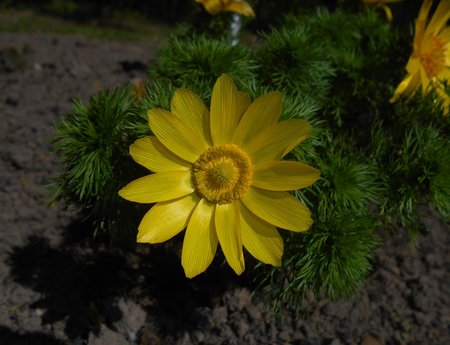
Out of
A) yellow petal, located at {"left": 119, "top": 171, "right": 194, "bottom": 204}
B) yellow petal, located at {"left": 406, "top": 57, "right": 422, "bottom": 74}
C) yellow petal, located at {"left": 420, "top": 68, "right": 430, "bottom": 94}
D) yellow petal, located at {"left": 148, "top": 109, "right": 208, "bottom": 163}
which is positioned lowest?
yellow petal, located at {"left": 119, "top": 171, "right": 194, "bottom": 204}


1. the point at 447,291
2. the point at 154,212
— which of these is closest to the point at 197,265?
the point at 154,212

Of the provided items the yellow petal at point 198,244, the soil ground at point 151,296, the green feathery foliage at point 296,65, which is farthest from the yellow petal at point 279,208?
the soil ground at point 151,296

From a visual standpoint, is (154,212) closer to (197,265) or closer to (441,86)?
(197,265)

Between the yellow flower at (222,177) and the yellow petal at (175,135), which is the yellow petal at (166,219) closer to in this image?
the yellow flower at (222,177)

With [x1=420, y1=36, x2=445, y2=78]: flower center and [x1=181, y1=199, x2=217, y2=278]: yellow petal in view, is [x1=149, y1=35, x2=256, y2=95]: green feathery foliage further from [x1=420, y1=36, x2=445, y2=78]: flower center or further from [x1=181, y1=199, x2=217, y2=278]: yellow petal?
[x1=420, y1=36, x2=445, y2=78]: flower center

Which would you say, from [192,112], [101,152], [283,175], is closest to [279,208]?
[283,175]

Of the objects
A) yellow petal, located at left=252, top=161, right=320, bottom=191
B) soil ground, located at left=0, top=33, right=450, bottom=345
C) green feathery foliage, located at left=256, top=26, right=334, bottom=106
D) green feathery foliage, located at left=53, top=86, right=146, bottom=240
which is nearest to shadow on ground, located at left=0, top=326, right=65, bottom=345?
soil ground, located at left=0, top=33, right=450, bottom=345
